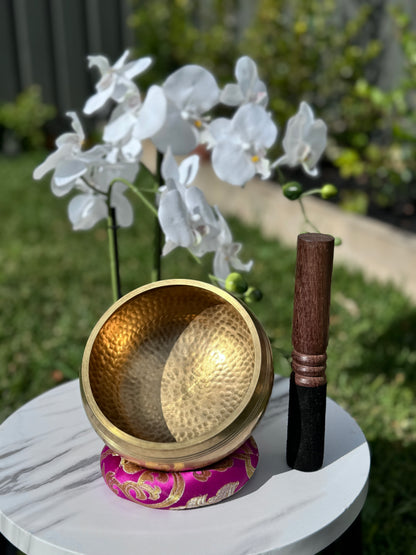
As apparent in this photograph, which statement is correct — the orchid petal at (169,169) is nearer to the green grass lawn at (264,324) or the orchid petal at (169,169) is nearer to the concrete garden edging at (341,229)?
the green grass lawn at (264,324)

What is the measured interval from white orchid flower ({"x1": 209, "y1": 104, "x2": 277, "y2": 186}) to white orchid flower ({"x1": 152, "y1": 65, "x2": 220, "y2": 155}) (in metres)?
0.04

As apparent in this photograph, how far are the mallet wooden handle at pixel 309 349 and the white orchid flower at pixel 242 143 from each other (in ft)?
0.74

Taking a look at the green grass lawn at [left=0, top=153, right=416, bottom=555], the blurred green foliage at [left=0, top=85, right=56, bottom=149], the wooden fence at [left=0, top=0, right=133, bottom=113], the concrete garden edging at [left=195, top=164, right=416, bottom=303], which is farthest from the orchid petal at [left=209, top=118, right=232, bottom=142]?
the wooden fence at [left=0, top=0, right=133, bottom=113]

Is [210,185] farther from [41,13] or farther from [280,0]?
[41,13]

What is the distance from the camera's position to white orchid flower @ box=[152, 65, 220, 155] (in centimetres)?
105

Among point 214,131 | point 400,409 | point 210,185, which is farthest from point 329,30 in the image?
point 214,131

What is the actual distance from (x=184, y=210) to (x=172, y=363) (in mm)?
253

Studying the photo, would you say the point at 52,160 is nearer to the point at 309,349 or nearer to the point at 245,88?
the point at 245,88

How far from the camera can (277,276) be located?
297cm

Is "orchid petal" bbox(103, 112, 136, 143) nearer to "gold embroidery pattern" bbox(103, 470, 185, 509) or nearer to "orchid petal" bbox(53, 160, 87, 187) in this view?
"orchid petal" bbox(53, 160, 87, 187)

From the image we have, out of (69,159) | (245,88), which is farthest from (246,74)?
(69,159)

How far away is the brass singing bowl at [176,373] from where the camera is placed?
0.87 m

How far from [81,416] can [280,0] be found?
11.5 feet

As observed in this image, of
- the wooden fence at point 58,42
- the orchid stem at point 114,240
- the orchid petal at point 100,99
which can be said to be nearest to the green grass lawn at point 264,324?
the orchid stem at point 114,240
